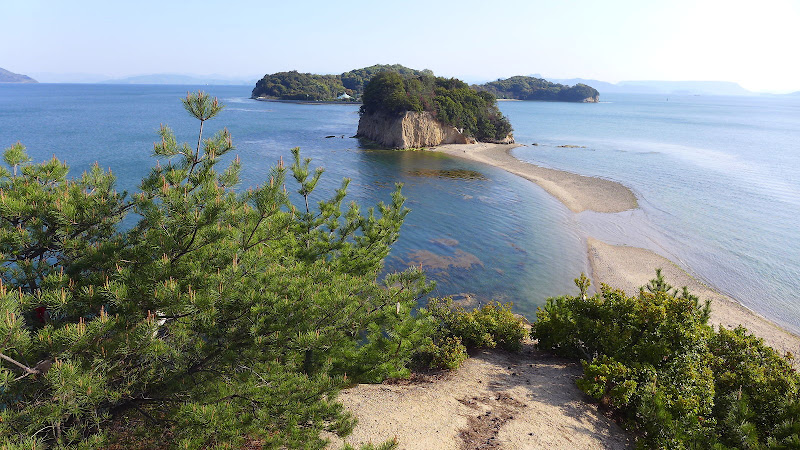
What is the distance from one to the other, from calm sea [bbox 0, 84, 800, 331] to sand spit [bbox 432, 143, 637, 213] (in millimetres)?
1961

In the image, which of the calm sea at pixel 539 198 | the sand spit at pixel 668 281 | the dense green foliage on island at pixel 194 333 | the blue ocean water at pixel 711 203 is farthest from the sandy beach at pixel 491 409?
the blue ocean water at pixel 711 203

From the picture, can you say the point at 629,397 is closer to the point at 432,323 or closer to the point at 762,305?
the point at 432,323

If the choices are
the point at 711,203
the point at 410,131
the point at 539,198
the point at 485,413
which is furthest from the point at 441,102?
the point at 485,413

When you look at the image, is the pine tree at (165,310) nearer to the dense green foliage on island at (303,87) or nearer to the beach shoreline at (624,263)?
the beach shoreline at (624,263)

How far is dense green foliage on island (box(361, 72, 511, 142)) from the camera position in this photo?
6971 centimetres

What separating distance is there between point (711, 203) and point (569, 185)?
14.0m

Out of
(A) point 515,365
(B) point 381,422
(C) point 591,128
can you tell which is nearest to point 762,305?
(A) point 515,365

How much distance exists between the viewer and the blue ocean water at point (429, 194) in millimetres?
26578

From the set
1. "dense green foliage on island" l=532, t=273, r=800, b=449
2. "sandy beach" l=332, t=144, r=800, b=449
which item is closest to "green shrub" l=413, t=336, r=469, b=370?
"sandy beach" l=332, t=144, r=800, b=449

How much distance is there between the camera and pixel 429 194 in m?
44.3

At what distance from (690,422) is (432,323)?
752 centimetres

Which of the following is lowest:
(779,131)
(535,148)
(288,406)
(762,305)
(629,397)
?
(762,305)

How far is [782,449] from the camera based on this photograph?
8648 mm

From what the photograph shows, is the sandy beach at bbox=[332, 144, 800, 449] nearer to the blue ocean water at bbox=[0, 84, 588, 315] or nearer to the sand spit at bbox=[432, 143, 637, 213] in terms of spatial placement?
the blue ocean water at bbox=[0, 84, 588, 315]
